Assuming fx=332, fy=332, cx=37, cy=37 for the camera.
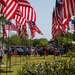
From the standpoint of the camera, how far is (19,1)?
15.8 metres

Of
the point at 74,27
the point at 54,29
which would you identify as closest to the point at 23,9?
the point at 54,29

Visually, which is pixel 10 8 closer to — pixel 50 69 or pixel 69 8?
pixel 69 8

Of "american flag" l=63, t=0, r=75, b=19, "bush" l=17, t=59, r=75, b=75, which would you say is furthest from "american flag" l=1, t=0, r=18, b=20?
"bush" l=17, t=59, r=75, b=75

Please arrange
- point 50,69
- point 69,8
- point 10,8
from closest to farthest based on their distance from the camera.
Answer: point 50,69, point 10,8, point 69,8

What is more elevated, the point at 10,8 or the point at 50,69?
the point at 10,8

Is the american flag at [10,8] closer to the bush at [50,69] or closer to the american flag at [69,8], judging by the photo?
the american flag at [69,8]

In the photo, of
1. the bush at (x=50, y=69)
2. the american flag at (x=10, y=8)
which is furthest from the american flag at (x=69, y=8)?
the bush at (x=50, y=69)

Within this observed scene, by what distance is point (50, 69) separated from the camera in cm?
1153

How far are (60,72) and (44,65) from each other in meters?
0.68

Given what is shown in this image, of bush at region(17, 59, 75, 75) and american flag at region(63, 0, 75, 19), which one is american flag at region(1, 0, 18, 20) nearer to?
american flag at region(63, 0, 75, 19)

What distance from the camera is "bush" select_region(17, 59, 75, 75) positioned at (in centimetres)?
1140

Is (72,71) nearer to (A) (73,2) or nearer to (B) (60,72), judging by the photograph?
(B) (60,72)

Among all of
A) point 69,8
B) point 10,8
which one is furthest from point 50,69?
point 69,8

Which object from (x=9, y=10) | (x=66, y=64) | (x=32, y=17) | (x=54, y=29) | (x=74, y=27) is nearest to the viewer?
(x=66, y=64)
